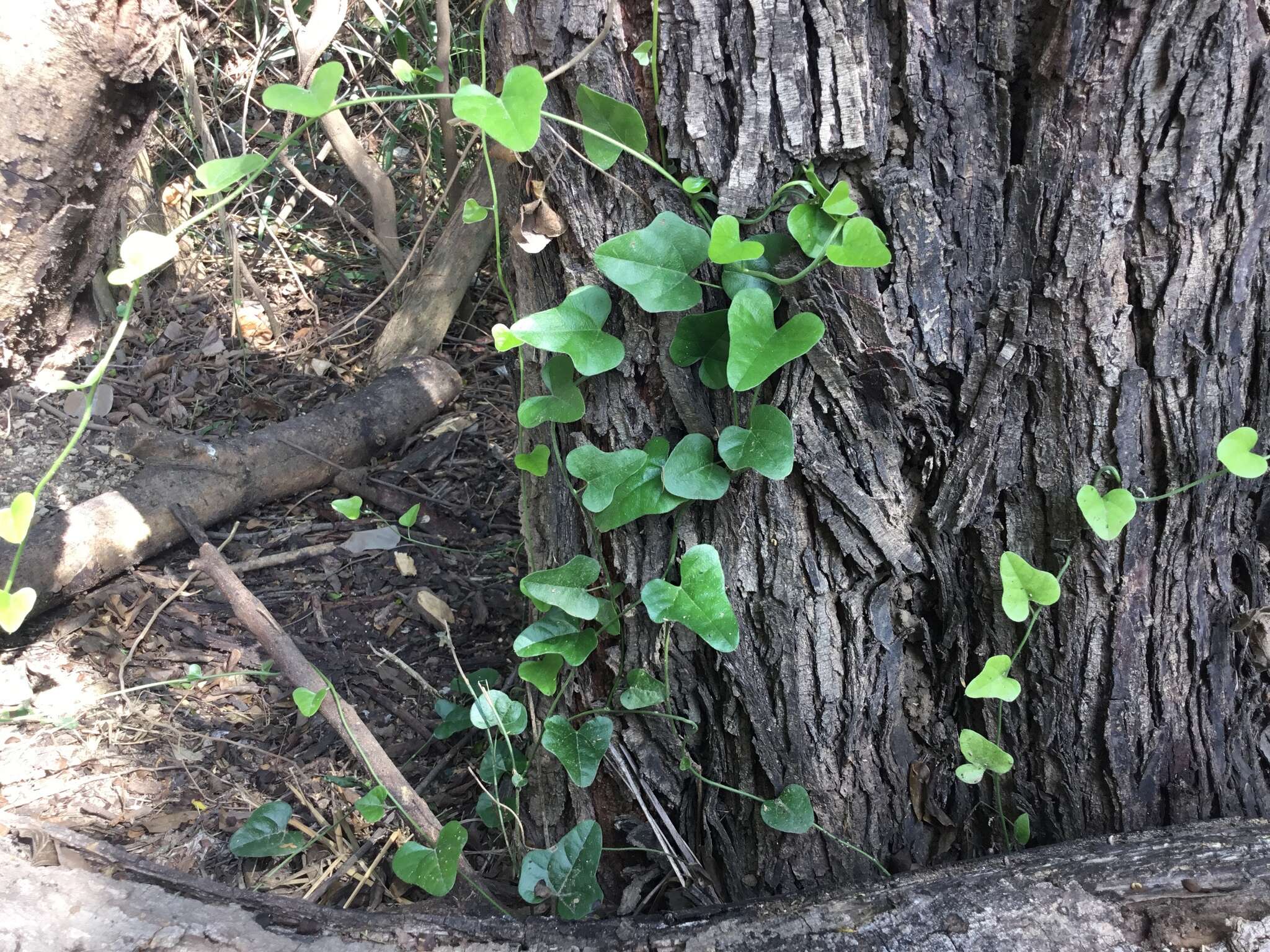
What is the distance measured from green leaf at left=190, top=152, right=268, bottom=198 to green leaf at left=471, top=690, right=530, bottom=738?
2.57 feet

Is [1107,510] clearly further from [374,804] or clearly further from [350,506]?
[350,506]

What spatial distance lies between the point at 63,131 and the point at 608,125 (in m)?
1.32

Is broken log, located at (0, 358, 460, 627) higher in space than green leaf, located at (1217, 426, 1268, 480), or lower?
lower

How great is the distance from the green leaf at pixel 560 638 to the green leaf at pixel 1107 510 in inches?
25.9

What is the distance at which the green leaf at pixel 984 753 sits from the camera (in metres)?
1.16

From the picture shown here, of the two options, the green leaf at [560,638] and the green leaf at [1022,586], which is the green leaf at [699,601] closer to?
the green leaf at [560,638]

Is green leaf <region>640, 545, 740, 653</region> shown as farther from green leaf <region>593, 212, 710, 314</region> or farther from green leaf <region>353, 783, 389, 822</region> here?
green leaf <region>353, 783, 389, 822</region>

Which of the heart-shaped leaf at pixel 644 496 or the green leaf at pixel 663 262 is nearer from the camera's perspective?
the green leaf at pixel 663 262

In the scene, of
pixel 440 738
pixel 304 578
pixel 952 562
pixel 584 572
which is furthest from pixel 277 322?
pixel 952 562

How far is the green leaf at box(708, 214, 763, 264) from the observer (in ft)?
3.08

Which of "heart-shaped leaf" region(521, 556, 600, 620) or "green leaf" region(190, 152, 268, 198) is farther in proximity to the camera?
"heart-shaped leaf" region(521, 556, 600, 620)

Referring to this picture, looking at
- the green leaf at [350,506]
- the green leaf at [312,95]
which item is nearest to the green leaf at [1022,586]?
the green leaf at [312,95]

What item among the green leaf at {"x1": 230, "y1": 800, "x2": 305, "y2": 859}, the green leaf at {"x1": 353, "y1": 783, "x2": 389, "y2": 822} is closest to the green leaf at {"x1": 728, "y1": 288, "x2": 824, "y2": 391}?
the green leaf at {"x1": 353, "y1": 783, "x2": 389, "y2": 822}

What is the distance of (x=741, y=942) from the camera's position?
3.33 feet
